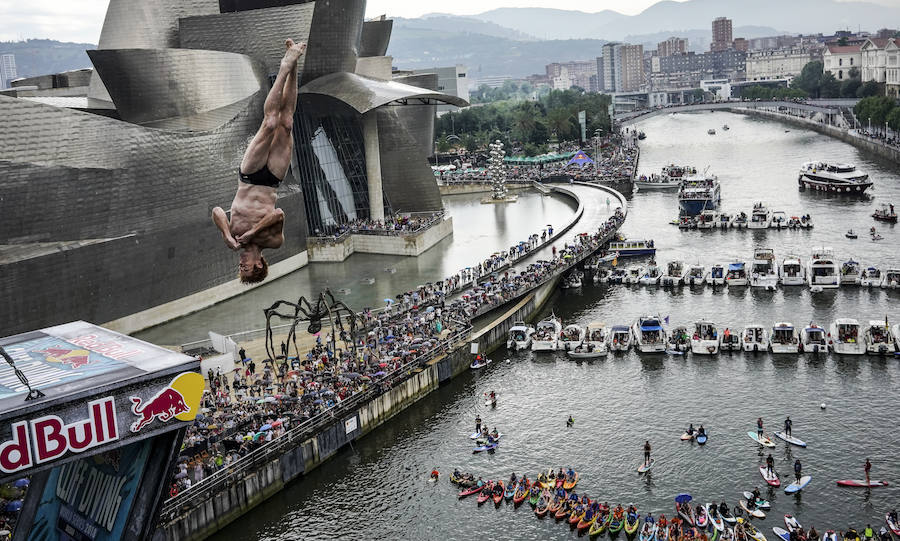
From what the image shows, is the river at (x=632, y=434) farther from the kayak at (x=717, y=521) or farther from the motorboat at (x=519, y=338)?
the kayak at (x=717, y=521)

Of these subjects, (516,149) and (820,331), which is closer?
(820,331)

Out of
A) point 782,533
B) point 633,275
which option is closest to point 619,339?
point 633,275

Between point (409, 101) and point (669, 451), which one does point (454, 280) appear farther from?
point (409, 101)

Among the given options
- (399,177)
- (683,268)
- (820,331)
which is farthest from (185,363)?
(399,177)

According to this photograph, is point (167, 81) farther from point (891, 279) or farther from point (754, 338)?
point (891, 279)

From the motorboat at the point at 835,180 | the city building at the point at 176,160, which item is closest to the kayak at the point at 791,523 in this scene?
the city building at the point at 176,160

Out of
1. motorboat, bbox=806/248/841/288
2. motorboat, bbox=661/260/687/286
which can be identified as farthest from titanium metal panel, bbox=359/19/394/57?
motorboat, bbox=806/248/841/288

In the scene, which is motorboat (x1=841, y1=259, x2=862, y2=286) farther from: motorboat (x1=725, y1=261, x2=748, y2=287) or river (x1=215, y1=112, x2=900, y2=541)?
motorboat (x1=725, y1=261, x2=748, y2=287)
